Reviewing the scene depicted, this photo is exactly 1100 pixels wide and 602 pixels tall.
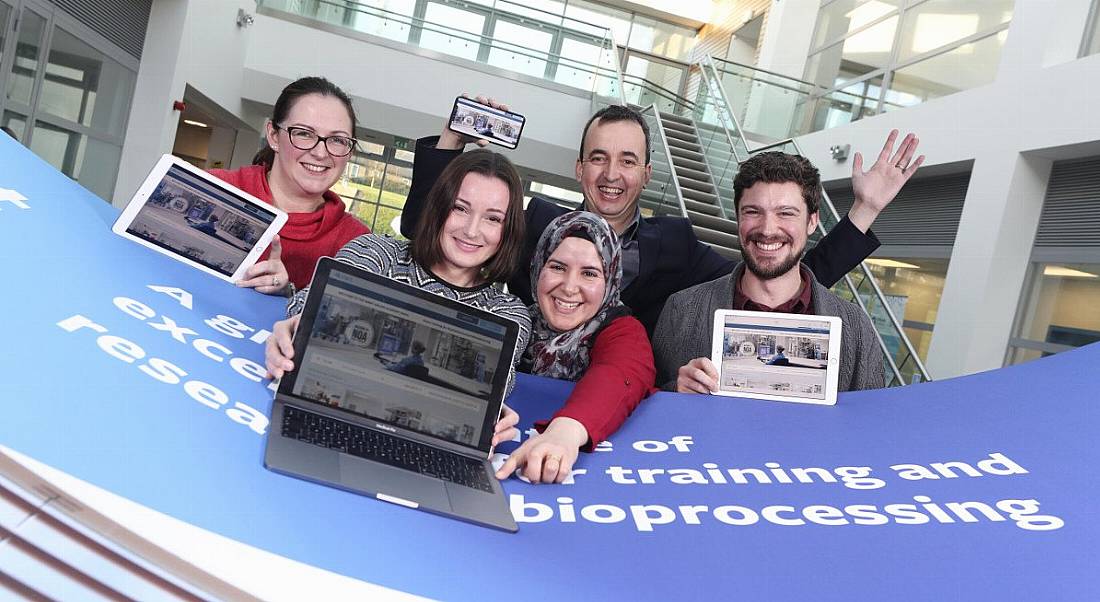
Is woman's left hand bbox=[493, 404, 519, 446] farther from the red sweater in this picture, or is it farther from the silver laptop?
the red sweater

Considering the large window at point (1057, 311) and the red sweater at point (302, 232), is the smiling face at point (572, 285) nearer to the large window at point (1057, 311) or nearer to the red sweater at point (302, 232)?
the red sweater at point (302, 232)

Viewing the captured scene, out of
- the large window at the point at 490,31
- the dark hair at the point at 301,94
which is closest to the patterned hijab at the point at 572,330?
the dark hair at the point at 301,94

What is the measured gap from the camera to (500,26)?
48.8ft

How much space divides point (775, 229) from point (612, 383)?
96 centimetres

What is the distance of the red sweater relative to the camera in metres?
2.78

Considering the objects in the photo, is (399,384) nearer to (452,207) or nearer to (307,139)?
(452,207)

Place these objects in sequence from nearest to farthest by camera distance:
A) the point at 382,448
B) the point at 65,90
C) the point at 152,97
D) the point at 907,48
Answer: the point at 382,448 → the point at 65,90 → the point at 152,97 → the point at 907,48

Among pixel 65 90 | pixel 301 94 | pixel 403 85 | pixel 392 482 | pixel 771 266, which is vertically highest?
pixel 403 85

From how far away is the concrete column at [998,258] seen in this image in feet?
29.0

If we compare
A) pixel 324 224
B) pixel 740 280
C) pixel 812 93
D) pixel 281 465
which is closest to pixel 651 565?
pixel 281 465

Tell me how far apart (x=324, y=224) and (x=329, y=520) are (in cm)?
183

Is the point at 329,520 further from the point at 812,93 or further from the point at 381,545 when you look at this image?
the point at 812,93

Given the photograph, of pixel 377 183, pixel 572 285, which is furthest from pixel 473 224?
pixel 377 183

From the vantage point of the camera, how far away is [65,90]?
343 inches
